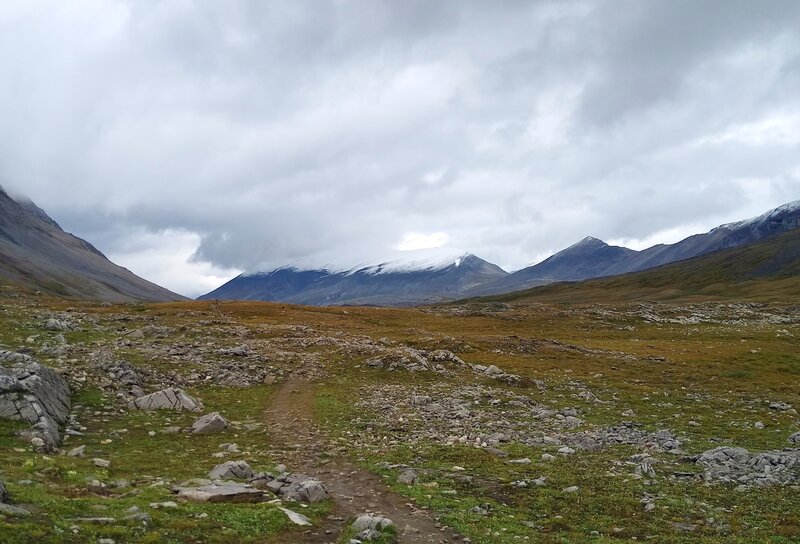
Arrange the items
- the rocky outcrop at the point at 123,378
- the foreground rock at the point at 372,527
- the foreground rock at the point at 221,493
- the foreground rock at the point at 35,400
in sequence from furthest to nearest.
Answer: the rocky outcrop at the point at 123,378 → the foreground rock at the point at 35,400 → the foreground rock at the point at 221,493 → the foreground rock at the point at 372,527

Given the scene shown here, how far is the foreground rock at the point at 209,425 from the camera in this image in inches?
993

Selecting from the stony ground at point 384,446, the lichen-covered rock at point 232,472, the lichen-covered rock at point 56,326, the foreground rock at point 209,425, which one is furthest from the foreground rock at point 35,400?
the lichen-covered rock at point 56,326

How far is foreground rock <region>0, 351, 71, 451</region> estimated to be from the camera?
68.5 feet

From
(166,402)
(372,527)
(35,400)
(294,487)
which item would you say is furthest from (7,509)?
(166,402)

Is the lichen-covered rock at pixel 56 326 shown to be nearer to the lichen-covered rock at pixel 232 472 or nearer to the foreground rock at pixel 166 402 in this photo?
the foreground rock at pixel 166 402

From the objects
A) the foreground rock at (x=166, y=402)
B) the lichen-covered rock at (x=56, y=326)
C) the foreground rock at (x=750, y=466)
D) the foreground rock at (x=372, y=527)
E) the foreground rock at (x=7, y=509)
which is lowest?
the foreground rock at (x=750, y=466)

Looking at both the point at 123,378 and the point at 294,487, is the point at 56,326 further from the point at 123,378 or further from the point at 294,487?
the point at 294,487

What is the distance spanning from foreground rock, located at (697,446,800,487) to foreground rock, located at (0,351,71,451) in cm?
2577

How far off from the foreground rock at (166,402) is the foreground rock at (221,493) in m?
13.7

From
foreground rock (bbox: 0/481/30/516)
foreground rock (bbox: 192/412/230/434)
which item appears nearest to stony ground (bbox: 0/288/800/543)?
foreground rock (bbox: 0/481/30/516)

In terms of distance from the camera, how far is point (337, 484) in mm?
18938

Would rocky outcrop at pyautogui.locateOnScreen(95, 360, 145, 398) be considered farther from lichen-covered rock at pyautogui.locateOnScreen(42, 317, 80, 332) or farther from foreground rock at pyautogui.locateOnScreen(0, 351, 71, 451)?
lichen-covered rock at pyautogui.locateOnScreen(42, 317, 80, 332)

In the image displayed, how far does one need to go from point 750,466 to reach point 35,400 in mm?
29958

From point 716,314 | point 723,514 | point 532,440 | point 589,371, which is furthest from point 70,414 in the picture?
point 716,314
